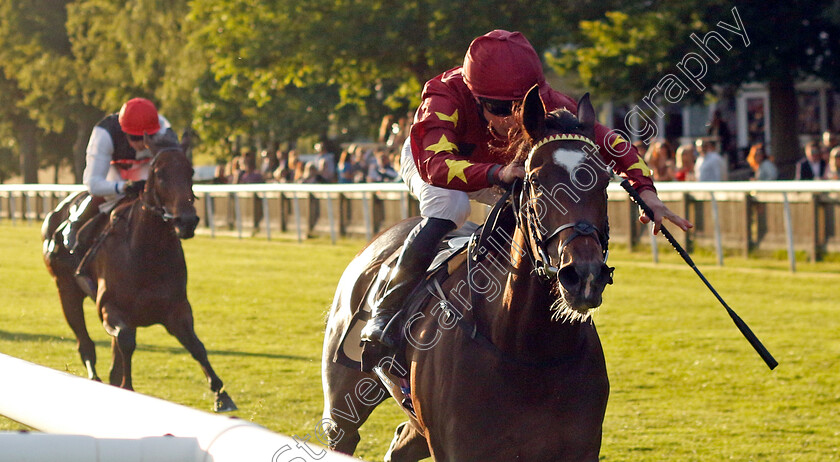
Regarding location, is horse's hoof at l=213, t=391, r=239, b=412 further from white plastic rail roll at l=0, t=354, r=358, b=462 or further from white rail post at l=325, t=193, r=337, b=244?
white rail post at l=325, t=193, r=337, b=244

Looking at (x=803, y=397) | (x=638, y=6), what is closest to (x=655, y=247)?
(x=803, y=397)

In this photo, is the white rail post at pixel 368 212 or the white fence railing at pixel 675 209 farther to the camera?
the white rail post at pixel 368 212

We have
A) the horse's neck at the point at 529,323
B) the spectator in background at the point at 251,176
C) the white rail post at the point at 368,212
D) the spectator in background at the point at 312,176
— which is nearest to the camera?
the horse's neck at the point at 529,323

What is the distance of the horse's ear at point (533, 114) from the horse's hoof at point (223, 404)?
3.90 metres

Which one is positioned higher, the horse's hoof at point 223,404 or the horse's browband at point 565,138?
the horse's browband at point 565,138

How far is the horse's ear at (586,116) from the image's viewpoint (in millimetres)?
3398

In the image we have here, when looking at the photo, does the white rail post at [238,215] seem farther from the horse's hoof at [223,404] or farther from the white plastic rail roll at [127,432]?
the white plastic rail roll at [127,432]

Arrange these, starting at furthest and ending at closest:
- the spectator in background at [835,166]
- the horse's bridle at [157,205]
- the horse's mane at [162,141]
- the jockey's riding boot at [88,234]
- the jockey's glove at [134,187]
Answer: the spectator in background at [835,166] → the jockey's riding boot at [88,234] → the jockey's glove at [134,187] → the horse's mane at [162,141] → the horse's bridle at [157,205]

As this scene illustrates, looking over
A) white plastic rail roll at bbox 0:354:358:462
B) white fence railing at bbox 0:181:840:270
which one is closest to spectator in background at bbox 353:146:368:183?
white fence railing at bbox 0:181:840:270

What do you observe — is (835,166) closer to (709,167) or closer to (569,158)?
(709,167)

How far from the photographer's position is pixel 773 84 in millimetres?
22484

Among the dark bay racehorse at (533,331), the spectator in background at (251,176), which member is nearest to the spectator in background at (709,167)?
the spectator in background at (251,176)

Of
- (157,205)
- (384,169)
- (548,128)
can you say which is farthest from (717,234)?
(548,128)

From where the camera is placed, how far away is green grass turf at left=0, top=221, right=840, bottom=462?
20.0 ft
